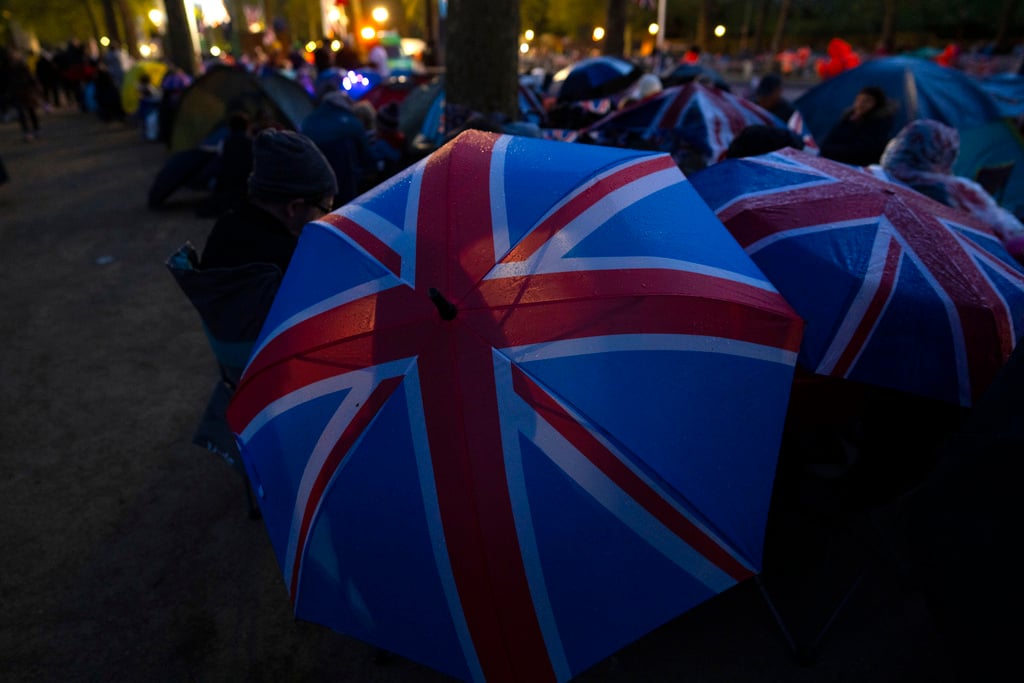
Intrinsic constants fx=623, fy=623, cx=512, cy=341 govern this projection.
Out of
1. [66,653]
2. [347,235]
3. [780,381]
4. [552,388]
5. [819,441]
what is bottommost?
[66,653]

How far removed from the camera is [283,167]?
9.02 ft

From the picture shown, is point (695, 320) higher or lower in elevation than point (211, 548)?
higher

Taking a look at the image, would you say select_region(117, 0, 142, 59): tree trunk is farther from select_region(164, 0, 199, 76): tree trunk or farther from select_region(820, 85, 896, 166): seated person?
select_region(820, 85, 896, 166): seated person

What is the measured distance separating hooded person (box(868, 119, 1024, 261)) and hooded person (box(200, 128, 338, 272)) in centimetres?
309

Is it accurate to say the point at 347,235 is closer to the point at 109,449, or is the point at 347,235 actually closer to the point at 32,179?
the point at 109,449

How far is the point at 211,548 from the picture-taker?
299 centimetres

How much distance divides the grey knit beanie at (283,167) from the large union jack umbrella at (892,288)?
73.0 inches

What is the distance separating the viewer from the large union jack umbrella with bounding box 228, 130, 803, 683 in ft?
4.42

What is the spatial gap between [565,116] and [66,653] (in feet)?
26.9

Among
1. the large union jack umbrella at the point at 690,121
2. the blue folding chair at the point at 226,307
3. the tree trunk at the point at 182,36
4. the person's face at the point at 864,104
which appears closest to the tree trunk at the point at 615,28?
the large union jack umbrella at the point at 690,121

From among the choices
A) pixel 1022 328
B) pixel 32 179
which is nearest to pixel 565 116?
pixel 1022 328

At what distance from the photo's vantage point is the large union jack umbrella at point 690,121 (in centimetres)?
592

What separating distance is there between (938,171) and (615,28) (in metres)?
14.2

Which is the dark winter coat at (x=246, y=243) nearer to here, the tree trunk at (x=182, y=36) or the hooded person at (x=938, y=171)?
the hooded person at (x=938, y=171)
